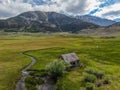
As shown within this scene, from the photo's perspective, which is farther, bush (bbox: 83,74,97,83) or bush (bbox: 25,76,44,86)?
bush (bbox: 25,76,44,86)

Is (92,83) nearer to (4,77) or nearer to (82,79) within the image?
(82,79)

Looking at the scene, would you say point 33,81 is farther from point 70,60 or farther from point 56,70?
point 70,60

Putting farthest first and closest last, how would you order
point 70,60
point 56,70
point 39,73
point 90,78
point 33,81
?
point 70,60, point 39,73, point 56,70, point 33,81, point 90,78

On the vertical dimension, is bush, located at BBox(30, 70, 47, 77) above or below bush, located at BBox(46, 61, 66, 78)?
below

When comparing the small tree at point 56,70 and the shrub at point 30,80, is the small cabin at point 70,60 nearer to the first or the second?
the small tree at point 56,70

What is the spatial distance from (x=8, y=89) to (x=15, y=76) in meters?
16.8

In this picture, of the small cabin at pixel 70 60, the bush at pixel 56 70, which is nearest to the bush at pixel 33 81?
the bush at pixel 56 70

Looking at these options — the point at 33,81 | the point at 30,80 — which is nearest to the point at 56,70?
the point at 33,81

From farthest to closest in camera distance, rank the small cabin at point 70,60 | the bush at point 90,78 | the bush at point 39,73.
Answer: the small cabin at point 70,60
the bush at point 39,73
the bush at point 90,78

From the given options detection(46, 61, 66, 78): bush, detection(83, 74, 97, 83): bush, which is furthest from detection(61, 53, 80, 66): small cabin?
detection(83, 74, 97, 83): bush

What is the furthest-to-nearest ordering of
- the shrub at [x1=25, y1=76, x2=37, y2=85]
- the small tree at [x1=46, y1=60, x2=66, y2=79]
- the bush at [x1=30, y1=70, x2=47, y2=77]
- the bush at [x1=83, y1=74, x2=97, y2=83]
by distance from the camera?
the bush at [x1=30, y1=70, x2=47, y2=77] → the small tree at [x1=46, y1=60, x2=66, y2=79] → the shrub at [x1=25, y1=76, x2=37, y2=85] → the bush at [x1=83, y1=74, x2=97, y2=83]

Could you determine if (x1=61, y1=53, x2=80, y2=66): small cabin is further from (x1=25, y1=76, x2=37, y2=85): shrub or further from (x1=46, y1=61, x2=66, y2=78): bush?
(x1=25, y1=76, x2=37, y2=85): shrub

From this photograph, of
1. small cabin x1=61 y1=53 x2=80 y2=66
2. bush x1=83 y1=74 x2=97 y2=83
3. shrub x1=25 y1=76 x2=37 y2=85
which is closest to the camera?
bush x1=83 y1=74 x2=97 y2=83

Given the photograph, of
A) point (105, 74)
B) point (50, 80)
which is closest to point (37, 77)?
point (50, 80)
